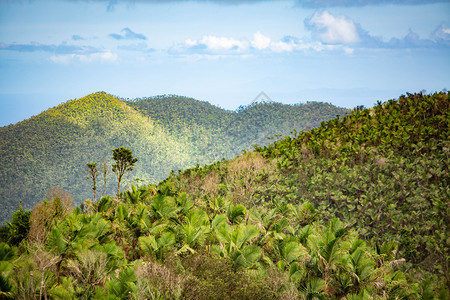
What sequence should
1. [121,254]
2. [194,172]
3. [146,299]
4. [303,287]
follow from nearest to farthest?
[146,299], [303,287], [121,254], [194,172]

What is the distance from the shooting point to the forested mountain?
4547 cm

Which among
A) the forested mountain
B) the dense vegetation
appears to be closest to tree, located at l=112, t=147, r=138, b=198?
the dense vegetation

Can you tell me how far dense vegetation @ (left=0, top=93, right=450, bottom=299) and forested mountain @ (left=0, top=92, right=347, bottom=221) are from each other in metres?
28.1

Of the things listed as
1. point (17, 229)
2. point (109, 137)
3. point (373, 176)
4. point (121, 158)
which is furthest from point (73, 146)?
point (373, 176)

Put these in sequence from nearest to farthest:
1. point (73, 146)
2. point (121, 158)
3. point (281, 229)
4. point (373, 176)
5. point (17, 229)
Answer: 1. point (281, 229)
2. point (17, 229)
3. point (373, 176)
4. point (121, 158)
5. point (73, 146)

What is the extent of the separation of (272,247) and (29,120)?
182 feet

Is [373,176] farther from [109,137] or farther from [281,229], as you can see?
[109,137]

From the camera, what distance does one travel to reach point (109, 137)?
2144 inches

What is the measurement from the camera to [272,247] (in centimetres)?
659

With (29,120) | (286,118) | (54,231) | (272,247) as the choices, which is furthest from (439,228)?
(29,120)

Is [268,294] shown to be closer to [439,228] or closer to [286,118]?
[439,228]

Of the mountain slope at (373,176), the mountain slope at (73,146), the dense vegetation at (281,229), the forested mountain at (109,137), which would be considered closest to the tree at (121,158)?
the dense vegetation at (281,229)

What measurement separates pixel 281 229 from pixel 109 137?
1984 inches

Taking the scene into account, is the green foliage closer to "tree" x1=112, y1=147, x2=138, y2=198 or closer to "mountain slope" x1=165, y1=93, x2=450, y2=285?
"tree" x1=112, y1=147, x2=138, y2=198
